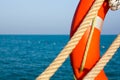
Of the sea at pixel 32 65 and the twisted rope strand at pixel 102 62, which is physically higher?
the twisted rope strand at pixel 102 62

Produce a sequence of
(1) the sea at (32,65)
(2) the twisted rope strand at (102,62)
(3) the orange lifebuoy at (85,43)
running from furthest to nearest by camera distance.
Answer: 1. (1) the sea at (32,65)
2. (3) the orange lifebuoy at (85,43)
3. (2) the twisted rope strand at (102,62)

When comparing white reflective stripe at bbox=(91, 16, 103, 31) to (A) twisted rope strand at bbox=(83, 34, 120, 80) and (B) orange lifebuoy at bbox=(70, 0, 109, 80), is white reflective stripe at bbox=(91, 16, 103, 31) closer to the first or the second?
(B) orange lifebuoy at bbox=(70, 0, 109, 80)

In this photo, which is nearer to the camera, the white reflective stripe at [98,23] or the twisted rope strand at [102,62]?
the twisted rope strand at [102,62]

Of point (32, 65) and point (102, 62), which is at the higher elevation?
point (102, 62)

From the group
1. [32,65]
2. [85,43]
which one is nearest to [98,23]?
[85,43]

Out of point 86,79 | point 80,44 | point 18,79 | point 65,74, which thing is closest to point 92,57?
point 80,44

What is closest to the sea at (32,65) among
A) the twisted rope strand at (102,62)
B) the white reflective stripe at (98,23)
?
the white reflective stripe at (98,23)

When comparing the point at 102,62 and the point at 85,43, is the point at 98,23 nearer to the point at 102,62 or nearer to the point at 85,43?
the point at 85,43

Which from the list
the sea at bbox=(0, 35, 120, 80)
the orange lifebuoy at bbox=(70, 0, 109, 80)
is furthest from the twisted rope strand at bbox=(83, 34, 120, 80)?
the sea at bbox=(0, 35, 120, 80)

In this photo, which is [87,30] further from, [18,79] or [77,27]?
[18,79]

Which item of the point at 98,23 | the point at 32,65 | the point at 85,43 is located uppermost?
the point at 98,23

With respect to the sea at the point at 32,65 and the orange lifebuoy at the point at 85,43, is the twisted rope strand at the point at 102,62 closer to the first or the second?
the orange lifebuoy at the point at 85,43

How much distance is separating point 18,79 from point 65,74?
3.88 meters

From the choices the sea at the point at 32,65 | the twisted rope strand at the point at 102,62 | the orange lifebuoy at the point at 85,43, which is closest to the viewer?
the twisted rope strand at the point at 102,62
